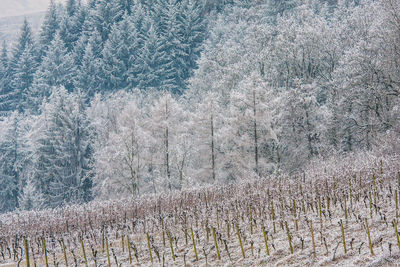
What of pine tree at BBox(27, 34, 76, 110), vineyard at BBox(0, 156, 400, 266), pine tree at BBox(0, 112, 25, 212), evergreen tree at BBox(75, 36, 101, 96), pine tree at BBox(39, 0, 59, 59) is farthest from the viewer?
pine tree at BBox(39, 0, 59, 59)

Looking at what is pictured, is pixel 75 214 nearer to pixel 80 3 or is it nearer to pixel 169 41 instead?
pixel 169 41

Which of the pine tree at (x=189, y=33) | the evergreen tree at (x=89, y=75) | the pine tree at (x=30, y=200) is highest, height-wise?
the pine tree at (x=189, y=33)

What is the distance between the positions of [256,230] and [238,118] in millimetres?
21953

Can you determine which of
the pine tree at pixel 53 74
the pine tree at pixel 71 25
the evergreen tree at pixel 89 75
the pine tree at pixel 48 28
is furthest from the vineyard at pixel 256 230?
the pine tree at pixel 48 28

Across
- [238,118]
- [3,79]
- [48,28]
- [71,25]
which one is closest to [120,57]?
[71,25]

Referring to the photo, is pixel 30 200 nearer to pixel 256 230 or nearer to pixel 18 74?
pixel 256 230

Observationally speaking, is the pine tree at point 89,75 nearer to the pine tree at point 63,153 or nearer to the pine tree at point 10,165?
the pine tree at point 10,165

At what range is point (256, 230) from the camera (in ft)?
25.5

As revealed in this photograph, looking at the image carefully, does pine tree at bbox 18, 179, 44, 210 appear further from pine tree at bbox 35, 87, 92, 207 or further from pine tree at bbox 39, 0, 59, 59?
pine tree at bbox 39, 0, 59, 59

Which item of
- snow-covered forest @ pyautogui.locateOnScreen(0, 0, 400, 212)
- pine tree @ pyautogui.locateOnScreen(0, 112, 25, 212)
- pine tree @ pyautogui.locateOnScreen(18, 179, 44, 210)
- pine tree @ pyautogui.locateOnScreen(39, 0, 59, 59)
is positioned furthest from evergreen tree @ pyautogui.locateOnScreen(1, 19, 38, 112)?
pine tree @ pyautogui.locateOnScreen(18, 179, 44, 210)

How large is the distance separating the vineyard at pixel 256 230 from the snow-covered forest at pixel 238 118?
7.80m

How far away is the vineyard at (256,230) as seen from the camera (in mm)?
5473

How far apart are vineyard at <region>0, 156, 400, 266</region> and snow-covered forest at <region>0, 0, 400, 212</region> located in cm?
780

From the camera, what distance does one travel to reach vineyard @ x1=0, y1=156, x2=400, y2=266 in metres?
5.47
